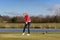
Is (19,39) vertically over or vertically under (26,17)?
under

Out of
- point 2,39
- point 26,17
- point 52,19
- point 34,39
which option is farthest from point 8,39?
point 52,19

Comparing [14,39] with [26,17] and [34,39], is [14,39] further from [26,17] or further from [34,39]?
[26,17]

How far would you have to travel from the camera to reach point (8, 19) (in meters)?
108

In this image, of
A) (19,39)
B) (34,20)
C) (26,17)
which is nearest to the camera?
(19,39)

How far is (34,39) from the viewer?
22.8m

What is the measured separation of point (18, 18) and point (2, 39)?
3212 inches

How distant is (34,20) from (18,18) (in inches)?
264

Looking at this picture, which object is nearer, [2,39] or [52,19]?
[2,39]

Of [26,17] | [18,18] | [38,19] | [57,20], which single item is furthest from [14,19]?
[26,17]

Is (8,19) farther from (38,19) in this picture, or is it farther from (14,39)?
(14,39)

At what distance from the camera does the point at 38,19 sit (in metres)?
105

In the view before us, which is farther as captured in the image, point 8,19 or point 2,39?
point 8,19

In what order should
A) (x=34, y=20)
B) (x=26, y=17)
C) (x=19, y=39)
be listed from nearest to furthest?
(x=19, y=39), (x=26, y=17), (x=34, y=20)

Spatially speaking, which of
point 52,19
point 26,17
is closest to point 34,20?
point 52,19
